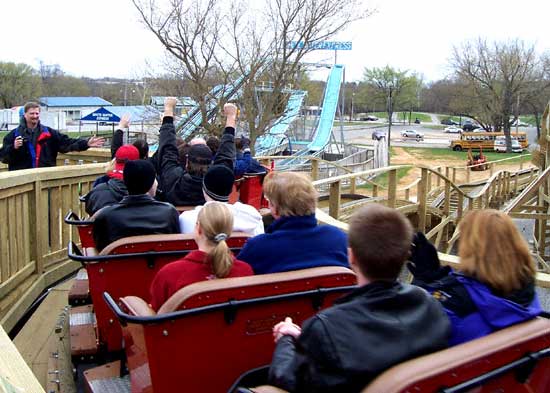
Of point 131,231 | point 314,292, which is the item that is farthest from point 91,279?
point 314,292

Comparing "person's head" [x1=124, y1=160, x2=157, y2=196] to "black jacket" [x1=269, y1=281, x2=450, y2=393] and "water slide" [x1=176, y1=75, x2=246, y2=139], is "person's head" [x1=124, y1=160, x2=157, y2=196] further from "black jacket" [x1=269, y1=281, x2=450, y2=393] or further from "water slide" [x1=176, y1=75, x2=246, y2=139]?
"water slide" [x1=176, y1=75, x2=246, y2=139]

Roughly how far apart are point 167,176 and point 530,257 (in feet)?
10.5

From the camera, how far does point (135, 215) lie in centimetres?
368

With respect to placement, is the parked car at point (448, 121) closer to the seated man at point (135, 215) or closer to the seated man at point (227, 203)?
the seated man at point (227, 203)

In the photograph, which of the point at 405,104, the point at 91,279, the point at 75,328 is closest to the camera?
the point at 91,279

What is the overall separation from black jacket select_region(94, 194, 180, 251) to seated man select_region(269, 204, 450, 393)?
167 centimetres

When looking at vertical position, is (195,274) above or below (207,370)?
above

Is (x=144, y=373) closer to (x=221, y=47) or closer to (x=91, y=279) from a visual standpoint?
(x=91, y=279)

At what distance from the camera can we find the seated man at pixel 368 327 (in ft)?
6.08

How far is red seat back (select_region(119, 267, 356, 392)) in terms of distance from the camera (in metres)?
2.47

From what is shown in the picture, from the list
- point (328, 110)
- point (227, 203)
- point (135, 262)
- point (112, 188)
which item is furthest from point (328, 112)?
point (135, 262)

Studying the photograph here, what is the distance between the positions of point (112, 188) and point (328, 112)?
35871mm

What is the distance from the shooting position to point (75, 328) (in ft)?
13.6

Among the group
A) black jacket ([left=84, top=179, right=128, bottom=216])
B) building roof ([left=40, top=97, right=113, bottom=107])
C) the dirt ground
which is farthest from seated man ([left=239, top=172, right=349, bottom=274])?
building roof ([left=40, top=97, right=113, bottom=107])
